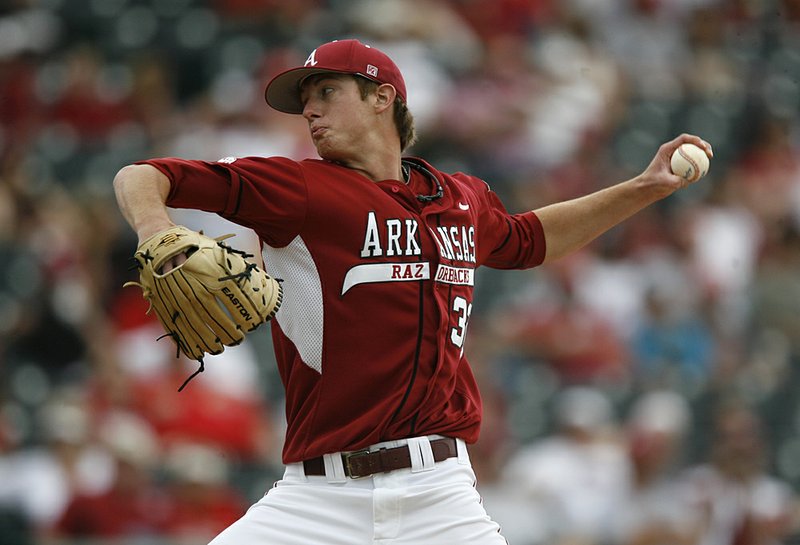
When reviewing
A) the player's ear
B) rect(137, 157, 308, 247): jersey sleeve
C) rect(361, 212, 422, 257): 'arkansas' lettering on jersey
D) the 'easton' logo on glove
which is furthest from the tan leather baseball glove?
the player's ear

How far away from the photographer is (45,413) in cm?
675

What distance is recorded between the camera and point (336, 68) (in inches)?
146

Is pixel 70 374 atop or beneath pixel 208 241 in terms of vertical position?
atop

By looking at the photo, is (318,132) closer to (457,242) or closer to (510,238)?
(457,242)

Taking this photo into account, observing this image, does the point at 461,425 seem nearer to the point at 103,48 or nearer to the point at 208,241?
the point at 208,241

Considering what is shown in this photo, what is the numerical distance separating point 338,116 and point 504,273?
444 cm

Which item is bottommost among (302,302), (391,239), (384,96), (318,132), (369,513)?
(369,513)

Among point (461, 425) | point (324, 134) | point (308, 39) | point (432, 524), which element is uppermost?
point (308, 39)

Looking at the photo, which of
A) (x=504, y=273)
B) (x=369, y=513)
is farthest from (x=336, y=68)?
(x=504, y=273)

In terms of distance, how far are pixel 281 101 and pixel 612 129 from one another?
6.09 m

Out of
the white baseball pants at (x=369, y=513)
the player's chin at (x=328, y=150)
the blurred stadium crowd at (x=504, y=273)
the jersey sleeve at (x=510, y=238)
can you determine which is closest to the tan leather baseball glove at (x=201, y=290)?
the white baseball pants at (x=369, y=513)

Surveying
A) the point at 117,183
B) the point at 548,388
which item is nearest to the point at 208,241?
the point at 117,183

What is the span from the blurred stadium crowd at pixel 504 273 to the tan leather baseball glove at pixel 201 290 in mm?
3044

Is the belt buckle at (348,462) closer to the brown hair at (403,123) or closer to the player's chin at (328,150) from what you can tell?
the player's chin at (328,150)
